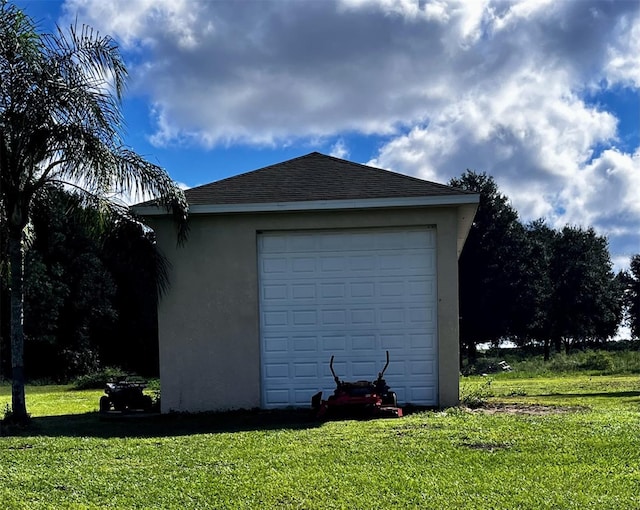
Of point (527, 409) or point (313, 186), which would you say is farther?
point (313, 186)

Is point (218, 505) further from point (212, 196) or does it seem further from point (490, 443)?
point (212, 196)

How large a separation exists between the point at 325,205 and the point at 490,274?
23143mm

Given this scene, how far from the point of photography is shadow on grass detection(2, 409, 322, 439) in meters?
9.47

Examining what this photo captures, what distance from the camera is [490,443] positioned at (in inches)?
297

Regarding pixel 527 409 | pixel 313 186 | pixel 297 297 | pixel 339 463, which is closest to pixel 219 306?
pixel 297 297

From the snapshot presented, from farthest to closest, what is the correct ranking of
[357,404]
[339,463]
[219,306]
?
[219,306] < [357,404] < [339,463]

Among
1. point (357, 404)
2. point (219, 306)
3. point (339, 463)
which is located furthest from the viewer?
point (219, 306)

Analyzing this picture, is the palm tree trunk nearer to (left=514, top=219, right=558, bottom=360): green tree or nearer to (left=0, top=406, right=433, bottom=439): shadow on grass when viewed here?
(left=0, top=406, right=433, bottom=439): shadow on grass

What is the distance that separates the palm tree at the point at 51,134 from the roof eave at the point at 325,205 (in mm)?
631

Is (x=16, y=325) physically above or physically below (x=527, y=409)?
above

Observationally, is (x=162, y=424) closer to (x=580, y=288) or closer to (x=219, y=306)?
(x=219, y=306)

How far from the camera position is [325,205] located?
11562 millimetres

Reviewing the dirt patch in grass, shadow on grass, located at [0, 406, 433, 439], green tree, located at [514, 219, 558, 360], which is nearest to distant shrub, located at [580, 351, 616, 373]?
green tree, located at [514, 219, 558, 360]

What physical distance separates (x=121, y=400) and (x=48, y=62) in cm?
583
